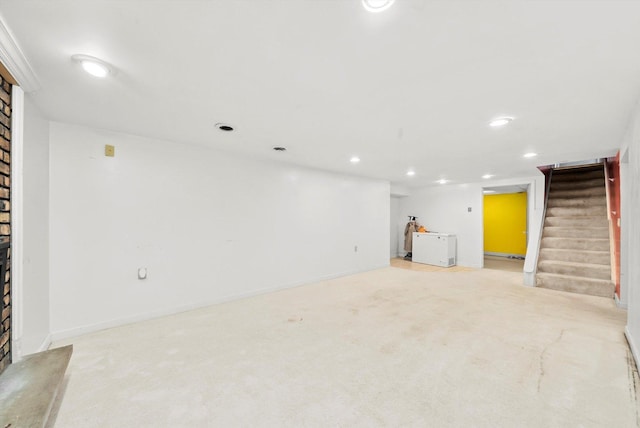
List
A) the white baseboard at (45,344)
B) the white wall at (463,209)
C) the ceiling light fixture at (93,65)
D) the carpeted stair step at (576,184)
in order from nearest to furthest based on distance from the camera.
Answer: the ceiling light fixture at (93,65), the white baseboard at (45,344), the carpeted stair step at (576,184), the white wall at (463,209)

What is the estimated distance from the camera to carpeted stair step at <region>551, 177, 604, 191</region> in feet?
18.7

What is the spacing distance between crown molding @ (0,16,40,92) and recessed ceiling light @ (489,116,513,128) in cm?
341

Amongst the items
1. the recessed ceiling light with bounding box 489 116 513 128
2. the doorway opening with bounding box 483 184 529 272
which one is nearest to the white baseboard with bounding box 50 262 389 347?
the recessed ceiling light with bounding box 489 116 513 128

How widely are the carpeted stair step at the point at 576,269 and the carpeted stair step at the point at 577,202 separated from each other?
1.55 m

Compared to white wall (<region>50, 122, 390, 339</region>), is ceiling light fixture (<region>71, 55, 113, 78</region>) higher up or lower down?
higher up

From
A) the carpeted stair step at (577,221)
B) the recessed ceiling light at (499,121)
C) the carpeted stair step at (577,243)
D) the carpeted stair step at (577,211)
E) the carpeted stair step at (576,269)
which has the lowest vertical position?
the carpeted stair step at (576,269)

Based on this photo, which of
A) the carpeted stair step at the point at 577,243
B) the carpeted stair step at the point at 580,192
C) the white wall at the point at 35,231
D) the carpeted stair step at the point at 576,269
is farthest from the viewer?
the carpeted stair step at the point at 580,192

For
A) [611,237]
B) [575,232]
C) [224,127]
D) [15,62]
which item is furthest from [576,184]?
[15,62]

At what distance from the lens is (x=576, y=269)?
4562 millimetres

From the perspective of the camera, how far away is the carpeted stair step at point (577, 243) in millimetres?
4730

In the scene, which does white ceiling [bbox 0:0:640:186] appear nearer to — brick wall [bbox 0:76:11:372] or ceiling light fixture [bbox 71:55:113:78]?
ceiling light fixture [bbox 71:55:113:78]

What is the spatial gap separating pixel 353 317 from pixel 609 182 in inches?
209

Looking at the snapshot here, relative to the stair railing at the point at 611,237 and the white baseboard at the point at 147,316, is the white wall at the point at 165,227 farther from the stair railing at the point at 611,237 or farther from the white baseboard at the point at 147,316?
the stair railing at the point at 611,237

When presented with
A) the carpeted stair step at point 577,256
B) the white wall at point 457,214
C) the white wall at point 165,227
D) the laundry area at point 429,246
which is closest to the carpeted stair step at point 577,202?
the carpeted stair step at point 577,256
